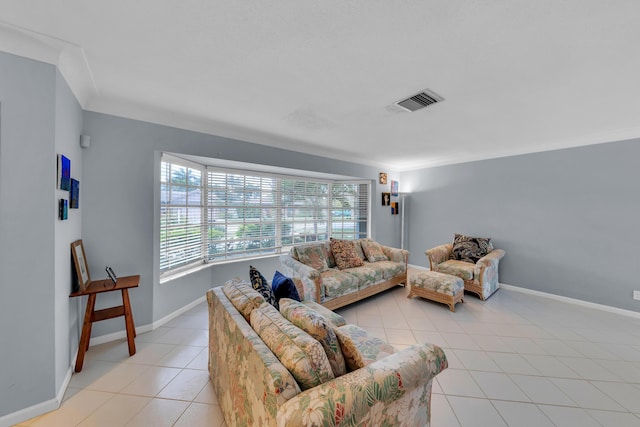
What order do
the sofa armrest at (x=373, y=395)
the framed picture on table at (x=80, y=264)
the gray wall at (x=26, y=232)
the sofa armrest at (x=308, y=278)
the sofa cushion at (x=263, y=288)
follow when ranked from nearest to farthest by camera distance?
the sofa armrest at (x=373, y=395) → the gray wall at (x=26, y=232) → the sofa cushion at (x=263, y=288) → the framed picture on table at (x=80, y=264) → the sofa armrest at (x=308, y=278)

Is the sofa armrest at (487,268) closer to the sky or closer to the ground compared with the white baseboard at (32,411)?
closer to the sky

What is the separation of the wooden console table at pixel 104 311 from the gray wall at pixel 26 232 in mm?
427

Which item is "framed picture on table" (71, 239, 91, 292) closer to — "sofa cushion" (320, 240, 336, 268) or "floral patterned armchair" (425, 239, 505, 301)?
"sofa cushion" (320, 240, 336, 268)

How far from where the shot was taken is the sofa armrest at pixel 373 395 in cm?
87

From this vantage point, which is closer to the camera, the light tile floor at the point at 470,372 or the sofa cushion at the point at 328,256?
the light tile floor at the point at 470,372

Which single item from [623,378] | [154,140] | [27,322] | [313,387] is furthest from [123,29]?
[623,378]

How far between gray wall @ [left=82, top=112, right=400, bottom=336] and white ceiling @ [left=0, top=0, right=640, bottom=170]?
198 mm

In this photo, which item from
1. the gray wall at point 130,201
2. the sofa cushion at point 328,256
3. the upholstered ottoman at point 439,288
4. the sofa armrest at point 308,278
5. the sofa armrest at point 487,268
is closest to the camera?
the gray wall at point 130,201

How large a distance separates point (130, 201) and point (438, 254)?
15.3 feet

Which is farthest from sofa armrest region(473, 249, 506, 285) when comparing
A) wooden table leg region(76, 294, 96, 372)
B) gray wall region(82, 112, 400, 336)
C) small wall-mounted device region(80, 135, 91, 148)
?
small wall-mounted device region(80, 135, 91, 148)

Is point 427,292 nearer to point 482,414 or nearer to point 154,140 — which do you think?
point 482,414

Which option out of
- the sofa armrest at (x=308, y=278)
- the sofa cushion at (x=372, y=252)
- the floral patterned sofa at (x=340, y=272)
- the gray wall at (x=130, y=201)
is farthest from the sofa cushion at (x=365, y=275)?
the gray wall at (x=130, y=201)

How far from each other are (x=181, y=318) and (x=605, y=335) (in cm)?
514

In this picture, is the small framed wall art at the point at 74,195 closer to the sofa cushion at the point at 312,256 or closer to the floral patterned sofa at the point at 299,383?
the floral patterned sofa at the point at 299,383
